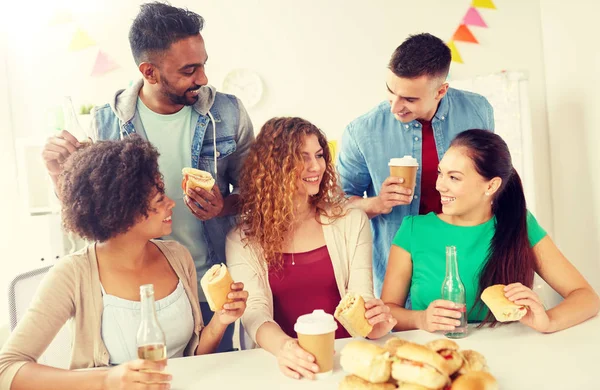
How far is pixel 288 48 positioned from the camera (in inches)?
188

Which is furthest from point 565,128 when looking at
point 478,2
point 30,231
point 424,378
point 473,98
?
point 30,231

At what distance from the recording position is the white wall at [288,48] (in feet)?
15.5

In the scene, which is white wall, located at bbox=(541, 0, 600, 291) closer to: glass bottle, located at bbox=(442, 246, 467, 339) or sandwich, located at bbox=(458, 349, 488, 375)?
glass bottle, located at bbox=(442, 246, 467, 339)

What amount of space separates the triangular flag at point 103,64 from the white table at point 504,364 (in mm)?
3649

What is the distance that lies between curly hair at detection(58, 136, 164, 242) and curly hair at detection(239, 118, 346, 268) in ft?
1.33

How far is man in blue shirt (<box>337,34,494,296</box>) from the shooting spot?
2.31 m

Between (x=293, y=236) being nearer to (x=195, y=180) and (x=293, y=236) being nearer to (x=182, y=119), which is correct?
(x=195, y=180)

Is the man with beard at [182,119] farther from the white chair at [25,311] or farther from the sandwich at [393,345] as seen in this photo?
the sandwich at [393,345]

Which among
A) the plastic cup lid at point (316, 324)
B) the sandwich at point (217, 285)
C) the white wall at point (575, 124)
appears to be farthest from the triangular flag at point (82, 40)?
the plastic cup lid at point (316, 324)

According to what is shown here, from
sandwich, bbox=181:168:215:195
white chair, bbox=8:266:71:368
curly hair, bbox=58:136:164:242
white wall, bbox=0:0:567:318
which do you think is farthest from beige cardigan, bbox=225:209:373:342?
white wall, bbox=0:0:567:318

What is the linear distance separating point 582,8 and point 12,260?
4575mm

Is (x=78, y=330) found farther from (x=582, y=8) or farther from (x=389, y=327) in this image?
(x=582, y=8)

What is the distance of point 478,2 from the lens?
4715mm

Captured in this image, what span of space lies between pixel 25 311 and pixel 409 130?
63.2 inches
